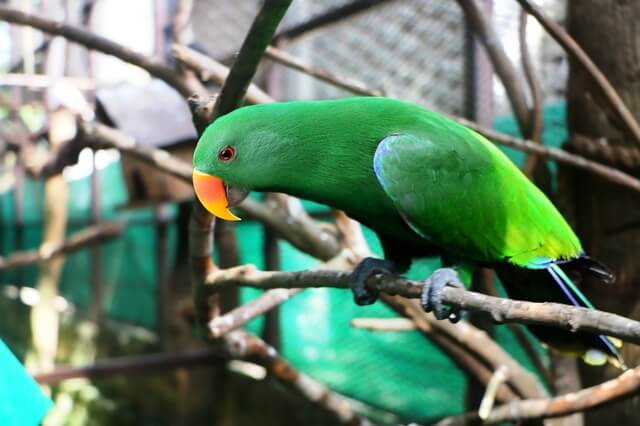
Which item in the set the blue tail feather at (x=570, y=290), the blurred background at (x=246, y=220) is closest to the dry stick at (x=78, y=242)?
the blurred background at (x=246, y=220)

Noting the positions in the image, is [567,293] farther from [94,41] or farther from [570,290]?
[94,41]

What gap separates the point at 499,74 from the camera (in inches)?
44.5

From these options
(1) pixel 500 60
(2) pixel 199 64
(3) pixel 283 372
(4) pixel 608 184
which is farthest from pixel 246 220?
(4) pixel 608 184

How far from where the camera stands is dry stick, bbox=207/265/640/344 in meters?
0.49

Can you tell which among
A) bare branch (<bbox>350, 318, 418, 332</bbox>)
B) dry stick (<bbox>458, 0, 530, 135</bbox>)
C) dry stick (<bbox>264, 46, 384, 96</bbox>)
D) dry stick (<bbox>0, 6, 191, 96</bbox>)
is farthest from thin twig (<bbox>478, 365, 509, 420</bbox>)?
dry stick (<bbox>0, 6, 191, 96</bbox>)

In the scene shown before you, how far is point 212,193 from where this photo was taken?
2.51 feet

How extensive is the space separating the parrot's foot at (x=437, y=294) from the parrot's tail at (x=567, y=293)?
0.14 metres

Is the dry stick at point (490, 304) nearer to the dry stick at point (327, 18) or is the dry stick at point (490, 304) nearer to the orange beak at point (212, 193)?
the orange beak at point (212, 193)

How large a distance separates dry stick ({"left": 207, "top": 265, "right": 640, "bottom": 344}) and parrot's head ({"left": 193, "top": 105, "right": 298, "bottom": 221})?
0.12 metres

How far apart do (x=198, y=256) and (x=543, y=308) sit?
563mm

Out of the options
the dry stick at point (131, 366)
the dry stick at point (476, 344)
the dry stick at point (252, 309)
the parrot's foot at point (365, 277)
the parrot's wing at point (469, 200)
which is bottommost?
the dry stick at point (131, 366)

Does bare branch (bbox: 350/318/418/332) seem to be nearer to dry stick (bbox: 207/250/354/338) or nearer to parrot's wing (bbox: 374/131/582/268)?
dry stick (bbox: 207/250/354/338)

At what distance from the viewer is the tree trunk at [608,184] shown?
1.04 meters

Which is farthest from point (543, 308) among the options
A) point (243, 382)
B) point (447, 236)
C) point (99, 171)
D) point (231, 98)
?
point (99, 171)
